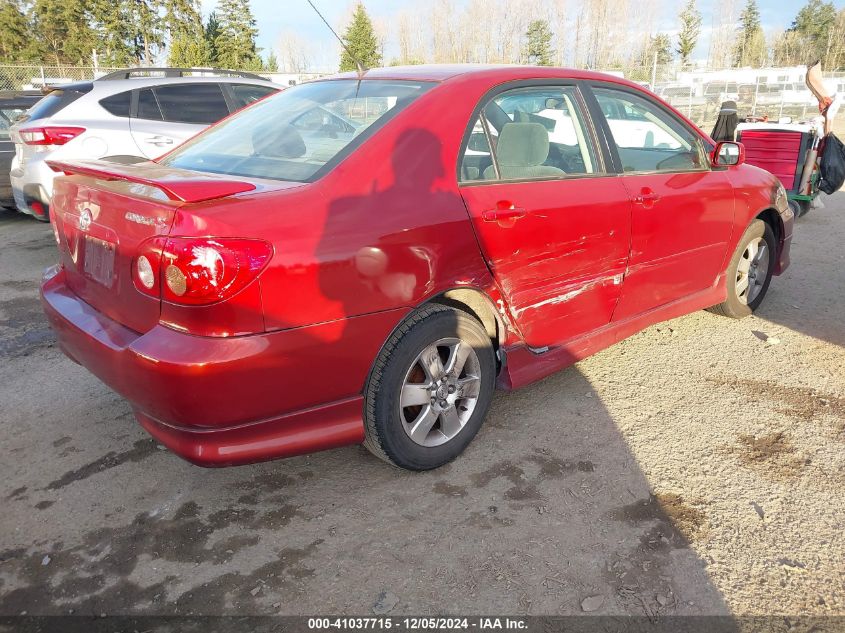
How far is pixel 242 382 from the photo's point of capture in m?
2.24

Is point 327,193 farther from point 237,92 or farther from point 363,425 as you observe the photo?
point 237,92

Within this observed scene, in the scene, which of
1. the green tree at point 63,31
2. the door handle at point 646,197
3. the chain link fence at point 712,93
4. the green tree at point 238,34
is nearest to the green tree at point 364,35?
the green tree at point 238,34

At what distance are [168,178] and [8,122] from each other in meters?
7.70

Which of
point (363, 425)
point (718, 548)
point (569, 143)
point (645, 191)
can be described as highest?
point (569, 143)

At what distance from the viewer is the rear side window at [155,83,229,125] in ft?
22.7

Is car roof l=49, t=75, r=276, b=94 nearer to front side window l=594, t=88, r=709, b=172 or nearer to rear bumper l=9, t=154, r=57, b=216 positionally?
rear bumper l=9, t=154, r=57, b=216

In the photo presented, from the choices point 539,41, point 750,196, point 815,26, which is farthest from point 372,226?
point 815,26

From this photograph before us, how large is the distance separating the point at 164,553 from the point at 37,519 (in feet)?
2.04

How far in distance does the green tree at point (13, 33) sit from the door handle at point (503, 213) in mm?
56588

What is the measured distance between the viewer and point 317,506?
2.72 metres

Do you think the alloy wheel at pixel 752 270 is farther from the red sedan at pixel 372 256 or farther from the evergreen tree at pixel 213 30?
the evergreen tree at pixel 213 30

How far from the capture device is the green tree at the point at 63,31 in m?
49.5

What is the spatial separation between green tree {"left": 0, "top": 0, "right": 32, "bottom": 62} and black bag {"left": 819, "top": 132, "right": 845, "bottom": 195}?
5485 centimetres

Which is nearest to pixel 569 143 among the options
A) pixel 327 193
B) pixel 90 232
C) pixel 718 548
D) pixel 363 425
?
pixel 327 193
